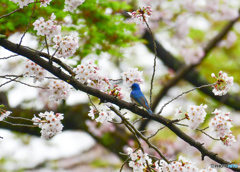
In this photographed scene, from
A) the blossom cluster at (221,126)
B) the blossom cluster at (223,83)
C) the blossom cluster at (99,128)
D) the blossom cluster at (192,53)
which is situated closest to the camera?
the blossom cluster at (221,126)

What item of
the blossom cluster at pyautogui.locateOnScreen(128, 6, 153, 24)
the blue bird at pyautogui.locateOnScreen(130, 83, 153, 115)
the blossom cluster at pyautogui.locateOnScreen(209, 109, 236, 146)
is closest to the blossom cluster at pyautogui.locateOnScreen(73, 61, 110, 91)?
the blue bird at pyautogui.locateOnScreen(130, 83, 153, 115)

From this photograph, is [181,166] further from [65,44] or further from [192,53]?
[192,53]

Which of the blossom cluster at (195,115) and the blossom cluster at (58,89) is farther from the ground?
the blossom cluster at (58,89)

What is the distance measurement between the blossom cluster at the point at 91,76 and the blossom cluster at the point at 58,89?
9.5 inches

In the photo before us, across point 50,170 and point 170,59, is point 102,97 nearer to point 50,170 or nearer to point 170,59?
point 170,59

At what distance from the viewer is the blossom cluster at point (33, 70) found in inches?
116

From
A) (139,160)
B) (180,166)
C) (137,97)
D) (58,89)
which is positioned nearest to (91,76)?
(58,89)

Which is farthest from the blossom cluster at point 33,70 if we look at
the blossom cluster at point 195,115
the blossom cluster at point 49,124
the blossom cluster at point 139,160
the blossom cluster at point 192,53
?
the blossom cluster at point 192,53

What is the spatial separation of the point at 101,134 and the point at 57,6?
3781mm

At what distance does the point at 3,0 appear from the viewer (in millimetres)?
4250

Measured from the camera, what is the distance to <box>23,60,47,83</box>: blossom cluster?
2.95m

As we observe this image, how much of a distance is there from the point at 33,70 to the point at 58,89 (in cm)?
38

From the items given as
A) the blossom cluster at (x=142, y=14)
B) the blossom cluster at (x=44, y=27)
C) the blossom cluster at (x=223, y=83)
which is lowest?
the blossom cluster at (x=223, y=83)

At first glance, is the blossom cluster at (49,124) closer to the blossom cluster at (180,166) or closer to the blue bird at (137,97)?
the blue bird at (137,97)
